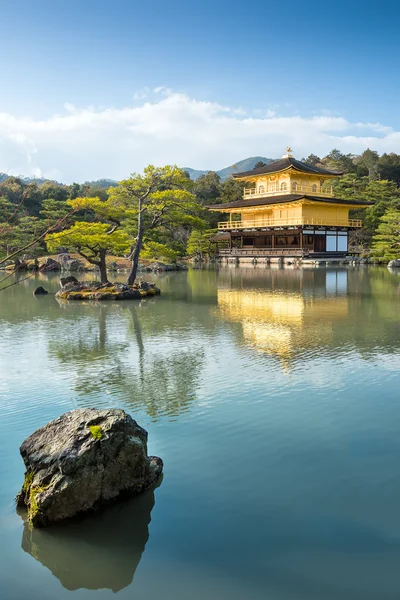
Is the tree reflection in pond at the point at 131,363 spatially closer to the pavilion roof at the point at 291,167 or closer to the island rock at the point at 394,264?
the island rock at the point at 394,264

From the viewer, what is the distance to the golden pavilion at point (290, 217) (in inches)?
1640

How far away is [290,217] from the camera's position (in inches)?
1682

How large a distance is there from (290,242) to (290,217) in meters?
2.81

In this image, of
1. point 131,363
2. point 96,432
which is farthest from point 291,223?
point 96,432

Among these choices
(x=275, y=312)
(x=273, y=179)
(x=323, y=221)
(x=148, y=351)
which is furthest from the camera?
(x=273, y=179)

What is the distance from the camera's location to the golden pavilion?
4166 cm

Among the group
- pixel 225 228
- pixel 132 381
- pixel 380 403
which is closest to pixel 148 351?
pixel 132 381

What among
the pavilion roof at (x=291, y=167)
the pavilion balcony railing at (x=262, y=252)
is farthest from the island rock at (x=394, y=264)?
the pavilion roof at (x=291, y=167)

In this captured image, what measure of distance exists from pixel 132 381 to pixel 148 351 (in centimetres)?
241

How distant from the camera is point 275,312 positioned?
16172mm

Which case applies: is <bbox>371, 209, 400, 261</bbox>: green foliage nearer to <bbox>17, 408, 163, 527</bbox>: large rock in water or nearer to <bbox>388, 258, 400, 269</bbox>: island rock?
<bbox>388, 258, 400, 269</bbox>: island rock

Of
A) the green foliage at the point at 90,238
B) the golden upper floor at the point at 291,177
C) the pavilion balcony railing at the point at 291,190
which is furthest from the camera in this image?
the pavilion balcony railing at the point at 291,190

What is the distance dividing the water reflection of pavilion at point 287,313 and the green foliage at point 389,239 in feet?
47.8

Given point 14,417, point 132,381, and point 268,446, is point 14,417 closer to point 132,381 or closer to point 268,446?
point 132,381
